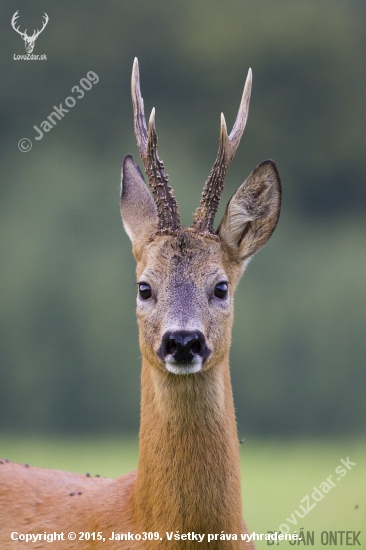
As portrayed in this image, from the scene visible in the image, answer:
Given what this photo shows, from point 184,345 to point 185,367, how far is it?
0.12 meters

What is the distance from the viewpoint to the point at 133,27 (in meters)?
21.3

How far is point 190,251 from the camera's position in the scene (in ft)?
18.4

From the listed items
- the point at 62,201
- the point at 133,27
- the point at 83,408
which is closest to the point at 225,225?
the point at 83,408

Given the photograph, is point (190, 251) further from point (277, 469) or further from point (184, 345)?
point (277, 469)

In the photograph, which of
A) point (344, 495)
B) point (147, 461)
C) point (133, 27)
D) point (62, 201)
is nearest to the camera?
point (147, 461)

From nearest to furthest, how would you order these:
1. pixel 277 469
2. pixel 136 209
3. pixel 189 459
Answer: pixel 189 459, pixel 136 209, pixel 277 469

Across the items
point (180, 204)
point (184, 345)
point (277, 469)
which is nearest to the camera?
point (184, 345)

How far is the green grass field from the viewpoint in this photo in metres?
8.23

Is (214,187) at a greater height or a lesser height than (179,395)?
greater

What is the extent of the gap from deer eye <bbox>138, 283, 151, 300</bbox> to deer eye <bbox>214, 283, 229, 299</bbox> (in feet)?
1.19

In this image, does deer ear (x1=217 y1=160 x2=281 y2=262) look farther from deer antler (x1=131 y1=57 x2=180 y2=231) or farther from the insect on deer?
deer antler (x1=131 y1=57 x2=180 y2=231)

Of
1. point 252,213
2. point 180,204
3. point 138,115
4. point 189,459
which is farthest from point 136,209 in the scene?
point 180,204

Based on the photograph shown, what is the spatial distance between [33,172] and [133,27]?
12.3ft

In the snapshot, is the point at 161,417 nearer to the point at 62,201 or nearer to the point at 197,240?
the point at 197,240
